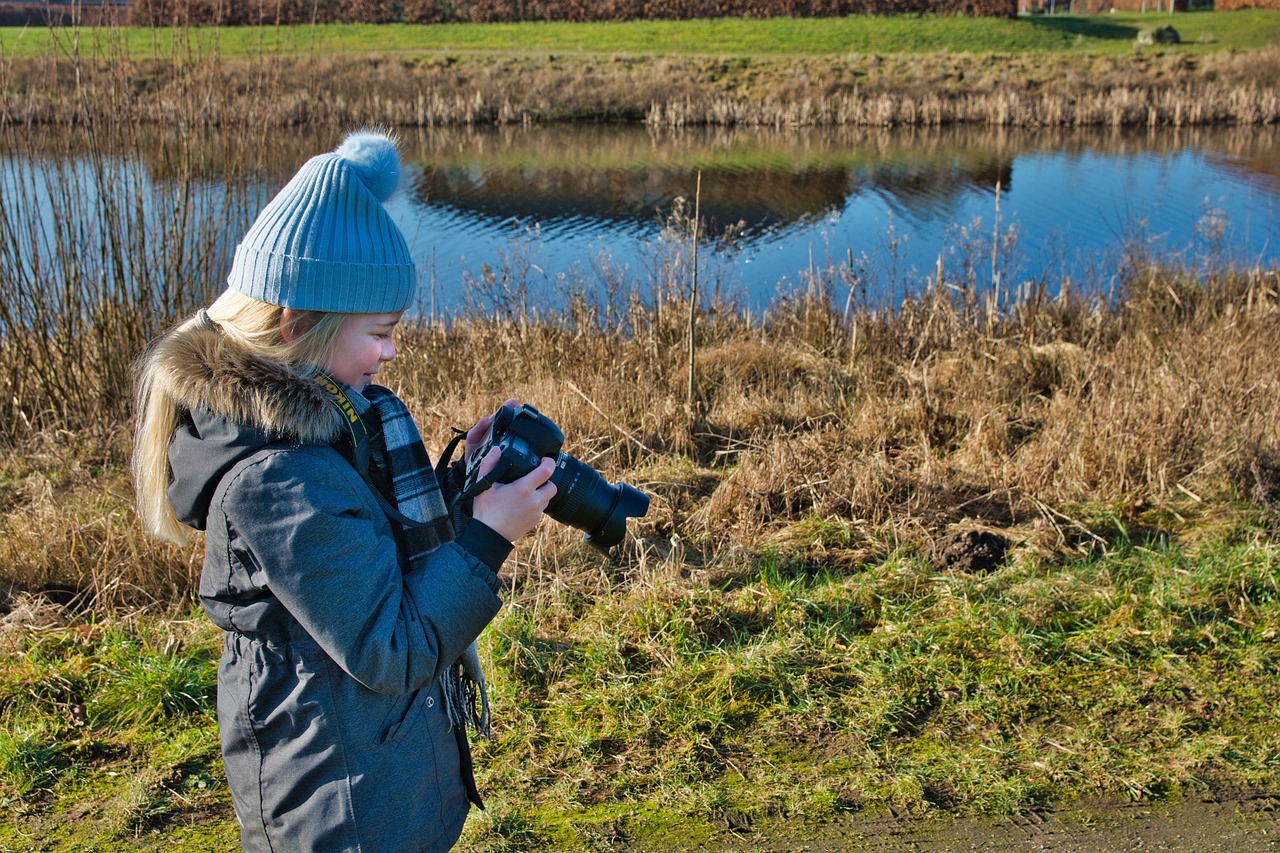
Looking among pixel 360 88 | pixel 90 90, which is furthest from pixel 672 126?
pixel 90 90

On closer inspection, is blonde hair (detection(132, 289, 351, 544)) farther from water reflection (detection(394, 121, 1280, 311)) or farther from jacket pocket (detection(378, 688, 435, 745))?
water reflection (detection(394, 121, 1280, 311))

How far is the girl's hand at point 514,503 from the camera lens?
1522 millimetres

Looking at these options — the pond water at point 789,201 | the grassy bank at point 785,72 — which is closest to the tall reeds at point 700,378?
the pond water at point 789,201

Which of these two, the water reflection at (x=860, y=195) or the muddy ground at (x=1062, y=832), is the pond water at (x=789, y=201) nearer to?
the water reflection at (x=860, y=195)

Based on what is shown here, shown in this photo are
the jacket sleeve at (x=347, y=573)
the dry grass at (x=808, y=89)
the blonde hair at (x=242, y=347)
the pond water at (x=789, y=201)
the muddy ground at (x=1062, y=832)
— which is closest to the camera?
the jacket sleeve at (x=347, y=573)

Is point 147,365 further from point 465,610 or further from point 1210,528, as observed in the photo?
point 1210,528

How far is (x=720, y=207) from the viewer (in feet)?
45.8

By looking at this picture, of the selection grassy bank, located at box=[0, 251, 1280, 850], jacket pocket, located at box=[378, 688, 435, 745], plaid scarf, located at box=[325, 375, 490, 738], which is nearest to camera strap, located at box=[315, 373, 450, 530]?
→ plaid scarf, located at box=[325, 375, 490, 738]

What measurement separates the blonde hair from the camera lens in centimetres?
49

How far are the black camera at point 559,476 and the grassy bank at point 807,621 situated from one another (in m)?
0.95

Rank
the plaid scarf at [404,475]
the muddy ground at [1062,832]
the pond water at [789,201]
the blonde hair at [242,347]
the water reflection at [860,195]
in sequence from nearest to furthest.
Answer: the blonde hair at [242,347] → the plaid scarf at [404,475] → the muddy ground at [1062,832] → the pond water at [789,201] → the water reflection at [860,195]

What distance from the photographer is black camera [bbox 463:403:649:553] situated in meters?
1.67

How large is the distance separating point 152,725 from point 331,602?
1.81 m

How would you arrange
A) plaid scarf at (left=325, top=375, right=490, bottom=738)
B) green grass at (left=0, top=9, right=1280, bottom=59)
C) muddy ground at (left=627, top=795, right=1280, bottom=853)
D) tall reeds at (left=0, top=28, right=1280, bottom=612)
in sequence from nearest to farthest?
plaid scarf at (left=325, top=375, right=490, bottom=738)
muddy ground at (left=627, top=795, right=1280, bottom=853)
tall reeds at (left=0, top=28, right=1280, bottom=612)
green grass at (left=0, top=9, right=1280, bottom=59)
